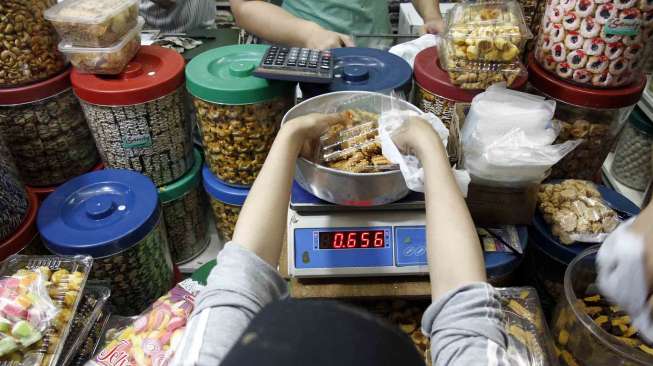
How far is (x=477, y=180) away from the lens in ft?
2.84

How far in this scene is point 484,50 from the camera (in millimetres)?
959

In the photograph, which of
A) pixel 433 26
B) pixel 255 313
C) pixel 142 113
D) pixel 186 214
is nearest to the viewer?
pixel 255 313

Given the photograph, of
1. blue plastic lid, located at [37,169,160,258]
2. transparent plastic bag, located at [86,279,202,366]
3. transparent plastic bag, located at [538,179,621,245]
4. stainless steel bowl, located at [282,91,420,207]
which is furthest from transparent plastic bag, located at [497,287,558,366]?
blue plastic lid, located at [37,169,160,258]

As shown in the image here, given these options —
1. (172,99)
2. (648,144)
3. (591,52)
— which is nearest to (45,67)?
(172,99)

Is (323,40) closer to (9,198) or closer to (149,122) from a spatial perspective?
(149,122)

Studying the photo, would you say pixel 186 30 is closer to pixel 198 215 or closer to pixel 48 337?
pixel 198 215

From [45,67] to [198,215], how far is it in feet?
1.84

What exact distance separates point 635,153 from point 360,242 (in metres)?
1.17

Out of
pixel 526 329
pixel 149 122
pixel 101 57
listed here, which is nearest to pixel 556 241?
Result: pixel 526 329

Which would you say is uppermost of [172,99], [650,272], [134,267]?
[650,272]

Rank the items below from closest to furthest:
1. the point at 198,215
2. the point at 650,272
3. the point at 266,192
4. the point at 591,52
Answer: the point at 650,272, the point at 266,192, the point at 591,52, the point at 198,215

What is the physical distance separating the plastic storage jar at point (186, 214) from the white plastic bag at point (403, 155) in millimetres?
644

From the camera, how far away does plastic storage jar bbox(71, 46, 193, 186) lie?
1.07 m

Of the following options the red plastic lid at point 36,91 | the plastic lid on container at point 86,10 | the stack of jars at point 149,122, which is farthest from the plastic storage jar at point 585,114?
the red plastic lid at point 36,91
